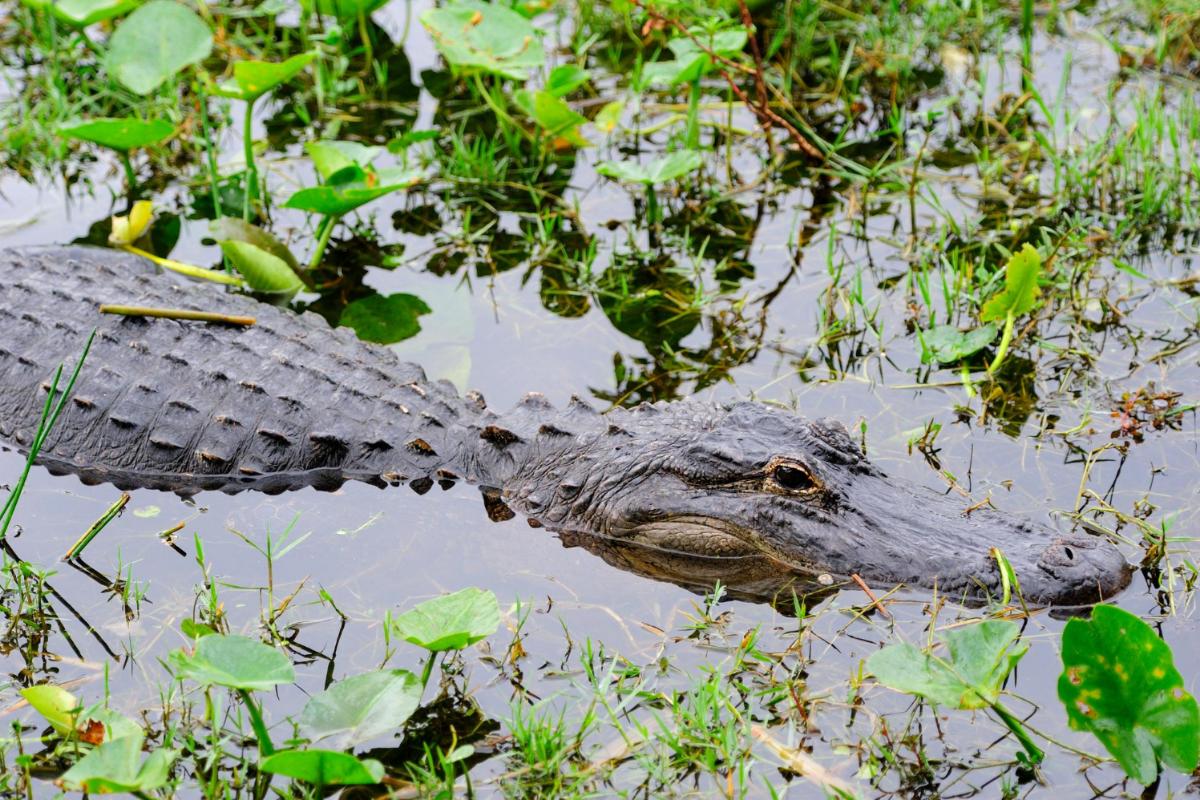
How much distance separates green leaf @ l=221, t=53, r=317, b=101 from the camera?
5832mm

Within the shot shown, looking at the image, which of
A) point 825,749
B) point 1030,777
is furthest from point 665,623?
point 1030,777

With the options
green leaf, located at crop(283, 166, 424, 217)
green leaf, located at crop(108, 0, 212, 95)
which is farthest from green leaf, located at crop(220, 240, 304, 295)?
green leaf, located at crop(108, 0, 212, 95)

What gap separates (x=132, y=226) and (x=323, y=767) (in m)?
3.85

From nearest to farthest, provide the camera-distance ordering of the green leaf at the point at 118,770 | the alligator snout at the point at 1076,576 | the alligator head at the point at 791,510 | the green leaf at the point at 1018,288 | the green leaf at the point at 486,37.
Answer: the green leaf at the point at 118,770, the alligator snout at the point at 1076,576, the alligator head at the point at 791,510, the green leaf at the point at 1018,288, the green leaf at the point at 486,37

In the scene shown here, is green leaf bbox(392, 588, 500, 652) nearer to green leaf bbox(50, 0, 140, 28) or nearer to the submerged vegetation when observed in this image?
the submerged vegetation

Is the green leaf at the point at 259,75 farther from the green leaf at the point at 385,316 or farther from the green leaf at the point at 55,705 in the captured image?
the green leaf at the point at 55,705

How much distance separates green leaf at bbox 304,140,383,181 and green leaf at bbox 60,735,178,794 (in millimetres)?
3229

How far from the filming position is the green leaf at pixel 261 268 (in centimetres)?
574

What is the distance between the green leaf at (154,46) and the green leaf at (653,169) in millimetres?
2084

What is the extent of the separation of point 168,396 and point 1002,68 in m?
5.03

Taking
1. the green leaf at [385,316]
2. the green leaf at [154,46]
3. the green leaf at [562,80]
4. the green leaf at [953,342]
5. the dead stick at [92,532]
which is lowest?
the green leaf at [385,316]

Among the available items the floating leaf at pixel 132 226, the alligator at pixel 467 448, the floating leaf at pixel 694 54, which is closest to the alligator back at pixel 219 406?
the alligator at pixel 467 448

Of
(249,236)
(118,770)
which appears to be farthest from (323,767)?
(249,236)

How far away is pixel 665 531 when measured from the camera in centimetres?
442
